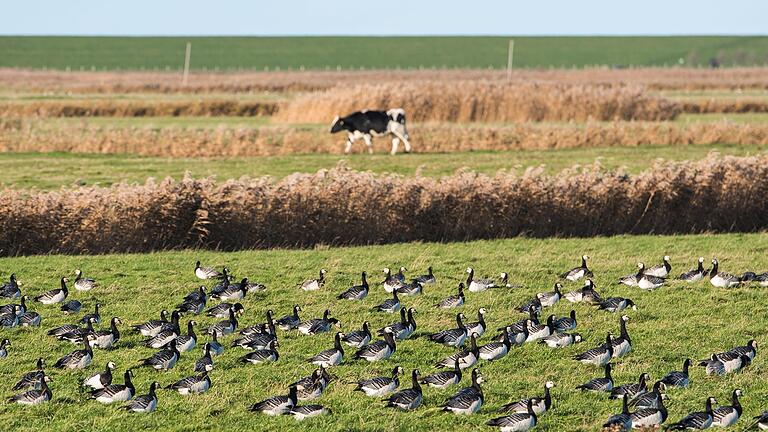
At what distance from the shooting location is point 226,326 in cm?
1956

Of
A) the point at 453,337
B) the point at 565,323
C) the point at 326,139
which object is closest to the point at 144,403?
the point at 453,337

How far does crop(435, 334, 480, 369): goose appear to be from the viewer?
17188mm

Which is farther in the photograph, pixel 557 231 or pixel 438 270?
pixel 557 231

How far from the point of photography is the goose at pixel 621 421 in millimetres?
14039

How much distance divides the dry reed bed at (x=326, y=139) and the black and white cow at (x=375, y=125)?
0.87 m

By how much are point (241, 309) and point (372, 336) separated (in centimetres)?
310

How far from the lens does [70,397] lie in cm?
1590

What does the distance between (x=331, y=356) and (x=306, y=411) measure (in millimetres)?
2451

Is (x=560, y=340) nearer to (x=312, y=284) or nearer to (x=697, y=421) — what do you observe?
(x=697, y=421)

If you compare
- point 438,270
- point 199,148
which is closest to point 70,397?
point 438,270

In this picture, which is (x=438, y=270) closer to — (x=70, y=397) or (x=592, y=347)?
(x=592, y=347)

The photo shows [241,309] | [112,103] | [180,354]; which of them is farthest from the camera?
[112,103]

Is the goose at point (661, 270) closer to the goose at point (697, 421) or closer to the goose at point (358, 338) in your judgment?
the goose at point (358, 338)

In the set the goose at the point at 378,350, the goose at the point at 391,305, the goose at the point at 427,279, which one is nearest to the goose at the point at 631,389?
the goose at the point at 378,350
